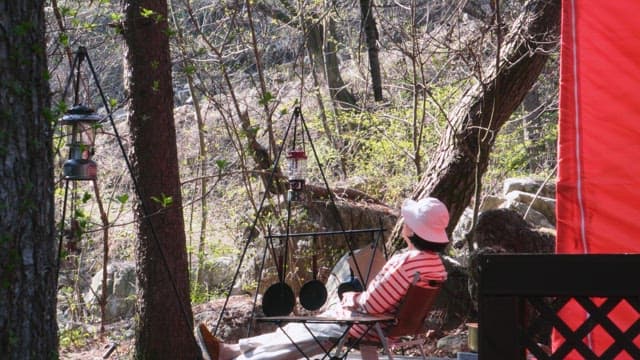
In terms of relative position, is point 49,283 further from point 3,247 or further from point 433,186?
point 433,186

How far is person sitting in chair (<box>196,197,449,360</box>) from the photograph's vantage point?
414 cm

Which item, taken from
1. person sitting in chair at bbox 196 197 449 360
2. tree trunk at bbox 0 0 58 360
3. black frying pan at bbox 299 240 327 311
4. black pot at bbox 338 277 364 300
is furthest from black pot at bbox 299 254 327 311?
tree trunk at bbox 0 0 58 360

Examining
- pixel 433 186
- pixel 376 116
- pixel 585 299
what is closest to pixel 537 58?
pixel 433 186

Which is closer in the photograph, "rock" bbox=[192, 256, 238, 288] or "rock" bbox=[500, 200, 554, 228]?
"rock" bbox=[500, 200, 554, 228]

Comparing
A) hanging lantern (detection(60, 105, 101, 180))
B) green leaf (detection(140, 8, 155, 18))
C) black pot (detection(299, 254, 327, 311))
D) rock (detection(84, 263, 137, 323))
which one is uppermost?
green leaf (detection(140, 8, 155, 18))

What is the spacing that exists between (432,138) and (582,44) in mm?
6187

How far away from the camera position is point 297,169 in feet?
16.3

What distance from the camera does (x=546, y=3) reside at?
643 centimetres

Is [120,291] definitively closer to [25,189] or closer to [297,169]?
[297,169]

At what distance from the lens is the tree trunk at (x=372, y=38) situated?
8.58 m

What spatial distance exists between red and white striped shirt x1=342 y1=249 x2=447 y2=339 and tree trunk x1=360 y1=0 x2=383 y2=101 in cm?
437

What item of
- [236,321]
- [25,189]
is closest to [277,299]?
[236,321]

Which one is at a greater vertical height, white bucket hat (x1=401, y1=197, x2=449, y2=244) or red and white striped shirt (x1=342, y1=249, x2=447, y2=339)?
white bucket hat (x1=401, y1=197, x2=449, y2=244)

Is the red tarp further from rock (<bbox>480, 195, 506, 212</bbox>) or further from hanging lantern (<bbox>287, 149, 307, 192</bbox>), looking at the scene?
rock (<bbox>480, 195, 506, 212</bbox>)
